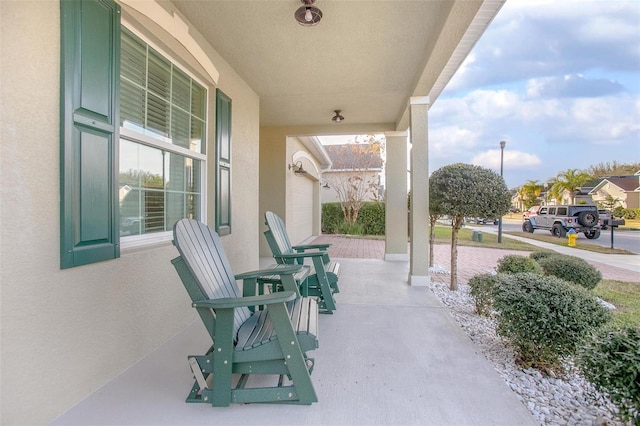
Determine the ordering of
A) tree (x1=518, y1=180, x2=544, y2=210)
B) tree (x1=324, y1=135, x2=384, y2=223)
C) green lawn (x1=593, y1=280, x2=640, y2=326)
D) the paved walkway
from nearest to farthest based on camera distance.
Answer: green lawn (x1=593, y1=280, x2=640, y2=326), the paved walkway, tree (x1=324, y1=135, x2=384, y2=223), tree (x1=518, y1=180, x2=544, y2=210)

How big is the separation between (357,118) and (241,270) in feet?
13.6

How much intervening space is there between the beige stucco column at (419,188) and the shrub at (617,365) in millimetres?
3076

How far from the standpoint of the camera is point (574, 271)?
14.6 feet

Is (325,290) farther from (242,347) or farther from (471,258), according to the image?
(471,258)

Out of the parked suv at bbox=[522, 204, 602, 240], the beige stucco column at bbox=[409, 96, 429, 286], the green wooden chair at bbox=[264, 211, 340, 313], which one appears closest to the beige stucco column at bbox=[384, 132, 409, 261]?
the beige stucco column at bbox=[409, 96, 429, 286]

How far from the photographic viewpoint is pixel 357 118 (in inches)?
262

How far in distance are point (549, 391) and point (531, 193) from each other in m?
36.6

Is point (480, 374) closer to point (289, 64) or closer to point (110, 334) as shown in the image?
point (110, 334)

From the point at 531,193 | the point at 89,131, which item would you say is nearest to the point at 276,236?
the point at 89,131

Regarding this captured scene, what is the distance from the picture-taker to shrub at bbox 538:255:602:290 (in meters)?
4.37

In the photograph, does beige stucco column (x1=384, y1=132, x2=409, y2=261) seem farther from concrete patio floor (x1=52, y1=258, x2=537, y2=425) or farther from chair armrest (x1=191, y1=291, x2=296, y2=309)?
chair armrest (x1=191, y1=291, x2=296, y2=309)

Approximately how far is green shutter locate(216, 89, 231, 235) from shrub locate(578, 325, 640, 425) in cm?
330

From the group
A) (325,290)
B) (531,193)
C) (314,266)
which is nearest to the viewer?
(325,290)

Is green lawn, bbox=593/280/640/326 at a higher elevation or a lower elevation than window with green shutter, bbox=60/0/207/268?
lower
